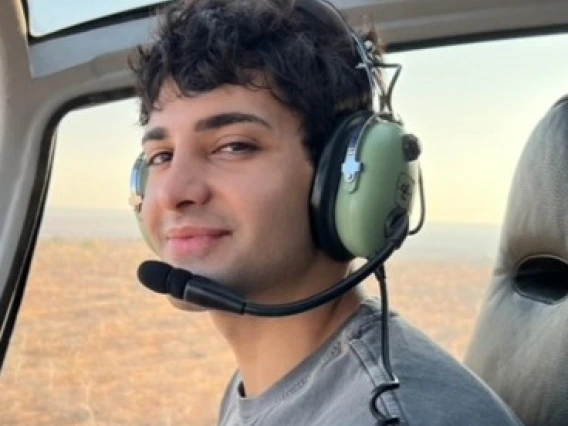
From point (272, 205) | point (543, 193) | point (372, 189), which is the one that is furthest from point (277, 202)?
point (543, 193)

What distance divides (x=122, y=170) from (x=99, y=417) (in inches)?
18.5

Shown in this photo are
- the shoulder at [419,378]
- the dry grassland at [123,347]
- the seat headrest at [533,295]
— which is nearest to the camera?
the shoulder at [419,378]

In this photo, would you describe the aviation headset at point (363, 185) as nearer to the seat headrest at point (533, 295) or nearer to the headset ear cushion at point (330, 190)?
the headset ear cushion at point (330, 190)

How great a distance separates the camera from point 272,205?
3.88 ft

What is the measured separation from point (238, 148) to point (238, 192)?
6cm

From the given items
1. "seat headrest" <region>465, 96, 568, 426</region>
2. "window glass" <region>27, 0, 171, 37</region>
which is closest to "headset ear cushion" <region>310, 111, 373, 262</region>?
"seat headrest" <region>465, 96, 568, 426</region>

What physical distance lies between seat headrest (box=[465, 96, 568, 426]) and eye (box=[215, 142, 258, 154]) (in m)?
0.46

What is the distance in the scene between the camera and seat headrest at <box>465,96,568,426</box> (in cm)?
134

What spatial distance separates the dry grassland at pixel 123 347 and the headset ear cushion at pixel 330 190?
2.41 feet

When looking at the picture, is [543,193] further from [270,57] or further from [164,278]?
[164,278]

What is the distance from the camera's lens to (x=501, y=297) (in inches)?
61.5

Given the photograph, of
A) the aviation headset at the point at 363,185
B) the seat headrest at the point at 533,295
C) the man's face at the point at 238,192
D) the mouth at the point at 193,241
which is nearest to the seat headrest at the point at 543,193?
the seat headrest at the point at 533,295

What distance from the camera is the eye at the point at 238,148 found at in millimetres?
1206

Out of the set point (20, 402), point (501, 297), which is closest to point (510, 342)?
point (501, 297)
